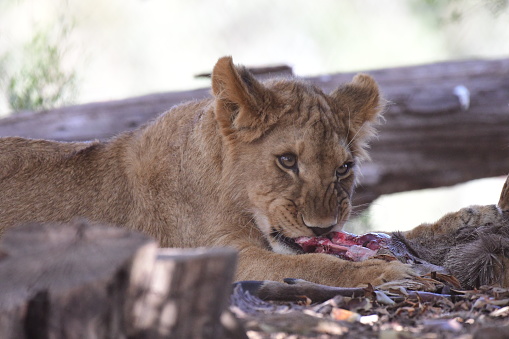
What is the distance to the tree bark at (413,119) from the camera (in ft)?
23.4

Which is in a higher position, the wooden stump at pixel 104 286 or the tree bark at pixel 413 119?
the wooden stump at pixel 104 286

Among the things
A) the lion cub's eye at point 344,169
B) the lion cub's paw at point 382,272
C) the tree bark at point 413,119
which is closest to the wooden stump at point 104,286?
the lion cub's paw at point 382,272

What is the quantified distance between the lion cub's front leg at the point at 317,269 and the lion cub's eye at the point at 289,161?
1.55 ft

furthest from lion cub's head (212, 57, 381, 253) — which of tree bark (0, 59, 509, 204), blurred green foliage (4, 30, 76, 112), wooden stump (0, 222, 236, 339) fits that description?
blurred green foliage (4, 30, 76, 112)

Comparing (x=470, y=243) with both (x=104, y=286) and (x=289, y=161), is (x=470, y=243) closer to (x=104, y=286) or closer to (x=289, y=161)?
(x=289, y=161)

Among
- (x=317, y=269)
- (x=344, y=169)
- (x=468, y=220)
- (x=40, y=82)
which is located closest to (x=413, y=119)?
(x=468, y=220)

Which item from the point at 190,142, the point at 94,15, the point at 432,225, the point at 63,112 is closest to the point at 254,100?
the point at 190,142

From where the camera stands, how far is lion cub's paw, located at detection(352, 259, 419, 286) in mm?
3682

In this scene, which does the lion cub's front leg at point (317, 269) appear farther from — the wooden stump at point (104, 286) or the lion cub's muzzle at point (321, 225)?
the wooden stump at point (104, 286)

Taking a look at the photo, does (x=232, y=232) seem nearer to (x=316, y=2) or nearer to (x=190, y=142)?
(x=190, y=142)

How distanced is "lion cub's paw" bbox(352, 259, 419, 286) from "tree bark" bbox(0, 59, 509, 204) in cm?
327

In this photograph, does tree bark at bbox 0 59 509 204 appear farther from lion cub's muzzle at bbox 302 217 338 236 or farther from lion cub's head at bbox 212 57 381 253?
lion cub's muzzle at bbox 302 217 338 236

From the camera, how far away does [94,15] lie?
60.8 feet

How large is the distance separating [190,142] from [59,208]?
86cm
